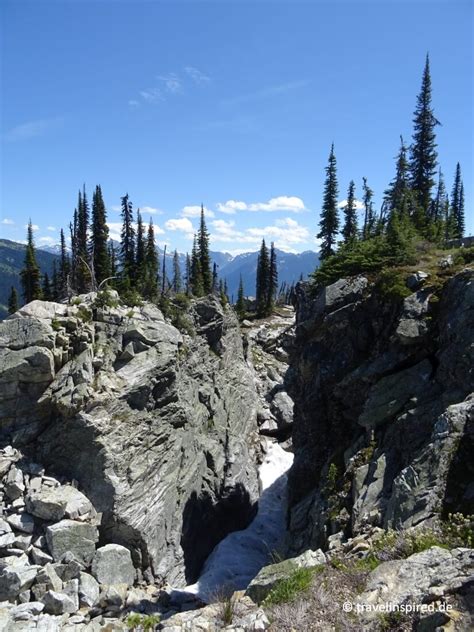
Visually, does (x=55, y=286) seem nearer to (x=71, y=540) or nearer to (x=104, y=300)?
(x=104, y=300)

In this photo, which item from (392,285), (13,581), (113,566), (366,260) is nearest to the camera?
(13,581)

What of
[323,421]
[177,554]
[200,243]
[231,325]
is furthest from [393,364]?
[200,243]

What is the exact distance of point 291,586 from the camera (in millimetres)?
9016

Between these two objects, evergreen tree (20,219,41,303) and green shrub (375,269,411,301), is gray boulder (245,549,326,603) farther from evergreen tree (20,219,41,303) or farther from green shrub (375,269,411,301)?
evergreen tree (20,219,41,303)

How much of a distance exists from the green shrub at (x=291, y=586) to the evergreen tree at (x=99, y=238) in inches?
1840

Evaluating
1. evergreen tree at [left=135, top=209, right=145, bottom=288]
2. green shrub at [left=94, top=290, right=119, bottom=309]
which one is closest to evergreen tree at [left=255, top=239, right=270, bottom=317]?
evergreen tree at [left=135, top=209, right=145, bottom=288]

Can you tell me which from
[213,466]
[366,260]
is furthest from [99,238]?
[366,260]

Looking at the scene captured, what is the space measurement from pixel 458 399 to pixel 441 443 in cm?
285

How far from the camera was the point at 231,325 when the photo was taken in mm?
45344

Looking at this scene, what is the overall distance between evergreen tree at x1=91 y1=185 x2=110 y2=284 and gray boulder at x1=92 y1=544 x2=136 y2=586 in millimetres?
35662

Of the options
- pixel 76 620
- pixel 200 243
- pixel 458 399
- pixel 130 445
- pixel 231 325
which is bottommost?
pixel 76 620

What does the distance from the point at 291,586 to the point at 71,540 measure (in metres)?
16.2

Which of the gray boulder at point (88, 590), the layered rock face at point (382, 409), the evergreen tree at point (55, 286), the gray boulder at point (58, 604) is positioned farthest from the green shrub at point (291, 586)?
the evergreen tree at point (55, 286)

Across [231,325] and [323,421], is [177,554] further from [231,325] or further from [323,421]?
[231,325]
